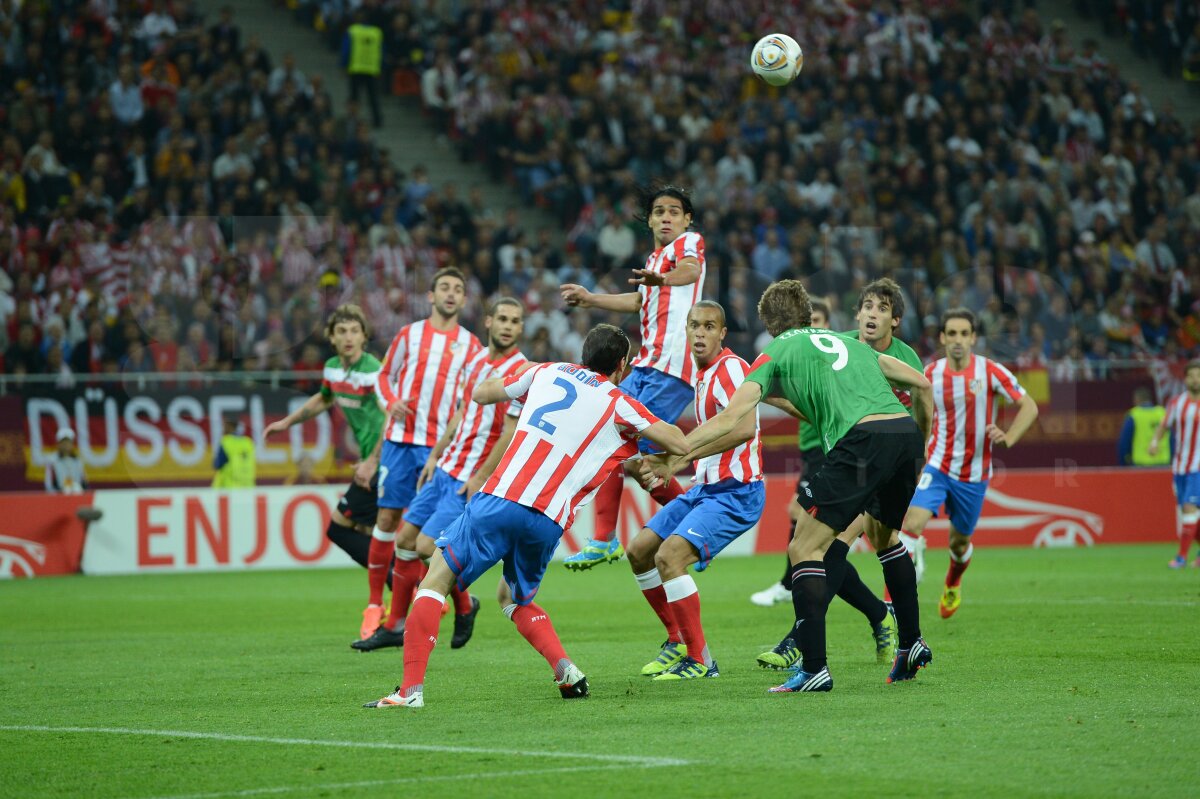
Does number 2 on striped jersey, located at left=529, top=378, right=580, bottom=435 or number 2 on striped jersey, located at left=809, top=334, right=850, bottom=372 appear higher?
number 2 on striped jersey, located at left=809, top=334, right=850, bottom=372

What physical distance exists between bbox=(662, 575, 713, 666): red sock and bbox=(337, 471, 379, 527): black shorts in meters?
4.26

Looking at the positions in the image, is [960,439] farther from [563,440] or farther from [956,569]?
[563,440]

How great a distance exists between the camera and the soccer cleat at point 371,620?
11086 millimetres

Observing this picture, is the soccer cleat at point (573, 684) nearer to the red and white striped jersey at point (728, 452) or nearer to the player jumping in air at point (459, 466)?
the red and white striped jersey at point (728, 452)

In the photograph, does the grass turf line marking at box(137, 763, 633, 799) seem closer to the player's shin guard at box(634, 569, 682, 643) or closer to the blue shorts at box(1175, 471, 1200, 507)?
the player's shin guard at box(634, 569, 682, 643)

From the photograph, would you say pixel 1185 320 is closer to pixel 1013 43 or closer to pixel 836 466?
pixel 1013 43

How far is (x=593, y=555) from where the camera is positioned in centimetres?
859

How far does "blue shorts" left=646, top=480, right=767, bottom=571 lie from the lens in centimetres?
872

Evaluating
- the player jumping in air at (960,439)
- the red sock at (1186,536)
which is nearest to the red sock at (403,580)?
the player jumping in air at (960,439)

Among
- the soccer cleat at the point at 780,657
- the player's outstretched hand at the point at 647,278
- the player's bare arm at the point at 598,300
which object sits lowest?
the soccer cleat at the point at 780,657

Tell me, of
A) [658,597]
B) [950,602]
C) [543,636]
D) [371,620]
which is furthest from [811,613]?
[950,602]

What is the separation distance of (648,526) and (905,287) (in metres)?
16.2

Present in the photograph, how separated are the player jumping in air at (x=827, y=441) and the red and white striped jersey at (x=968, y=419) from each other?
4.21 metres

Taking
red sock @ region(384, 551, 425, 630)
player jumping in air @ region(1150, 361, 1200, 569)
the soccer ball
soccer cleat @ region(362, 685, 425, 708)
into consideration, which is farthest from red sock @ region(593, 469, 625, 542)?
player jumping in air @ region(1150, 361, 1200, 569)
